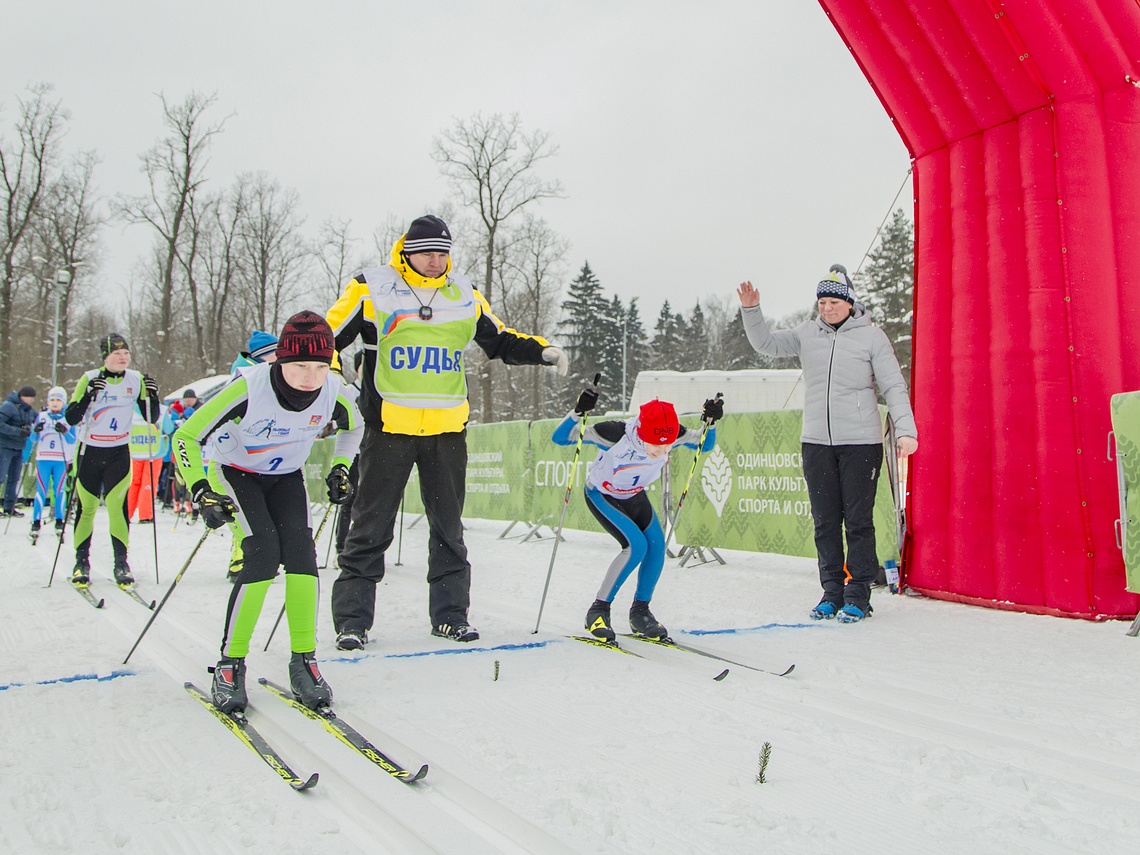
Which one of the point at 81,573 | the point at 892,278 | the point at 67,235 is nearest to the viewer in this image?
the point at 81,573

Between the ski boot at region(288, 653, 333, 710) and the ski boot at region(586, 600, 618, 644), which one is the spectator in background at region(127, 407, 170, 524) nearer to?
the ski boot at region(586, 600, 618, 644)

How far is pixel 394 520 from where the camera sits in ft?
15.8

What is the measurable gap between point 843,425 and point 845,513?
572 mm

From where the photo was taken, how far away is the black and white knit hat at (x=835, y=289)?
19.2 ft

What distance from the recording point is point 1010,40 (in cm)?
540

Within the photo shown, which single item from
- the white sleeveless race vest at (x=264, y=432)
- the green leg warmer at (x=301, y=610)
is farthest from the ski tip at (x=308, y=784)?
the white sleeveless race vest at (x=264, y=432)

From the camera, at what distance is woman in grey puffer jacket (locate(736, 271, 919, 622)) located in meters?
5.57

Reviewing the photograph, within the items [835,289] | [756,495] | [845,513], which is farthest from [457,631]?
[756,495]

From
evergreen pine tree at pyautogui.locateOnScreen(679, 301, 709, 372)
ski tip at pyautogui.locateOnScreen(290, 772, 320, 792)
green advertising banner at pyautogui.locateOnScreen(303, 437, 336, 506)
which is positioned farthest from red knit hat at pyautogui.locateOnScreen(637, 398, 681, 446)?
evergreen pine tree at pyautogui.locateOnScreen(679, 301, 709, 372)

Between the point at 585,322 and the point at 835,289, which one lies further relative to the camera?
the point at 585,322

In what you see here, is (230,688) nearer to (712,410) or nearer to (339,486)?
(339,486)

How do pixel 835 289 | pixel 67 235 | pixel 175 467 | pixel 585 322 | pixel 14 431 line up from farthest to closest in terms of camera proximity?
1. pixel 585 322
2. pixel 67 235
3. pixel 175 467
4. pixel 14 431
5. pixel 835 289

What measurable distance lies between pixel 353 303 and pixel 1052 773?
12.1 ft

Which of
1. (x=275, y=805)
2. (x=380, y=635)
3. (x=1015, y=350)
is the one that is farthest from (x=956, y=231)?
(x=275, y=805)
